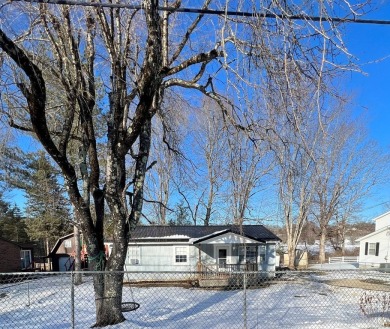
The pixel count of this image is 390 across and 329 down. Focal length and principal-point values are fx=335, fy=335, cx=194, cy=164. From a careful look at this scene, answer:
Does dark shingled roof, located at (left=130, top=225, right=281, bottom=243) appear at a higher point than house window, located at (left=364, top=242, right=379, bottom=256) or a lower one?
higher

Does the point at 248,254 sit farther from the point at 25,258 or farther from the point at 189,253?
the point at 25,258

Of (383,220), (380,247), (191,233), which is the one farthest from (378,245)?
(191,233)

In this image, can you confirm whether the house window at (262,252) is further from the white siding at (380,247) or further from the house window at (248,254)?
the white siding at (380,247)

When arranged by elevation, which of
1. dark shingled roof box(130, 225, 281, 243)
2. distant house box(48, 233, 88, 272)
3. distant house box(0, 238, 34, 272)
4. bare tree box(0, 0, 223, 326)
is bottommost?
distant house box(48, 233, 88, 272)

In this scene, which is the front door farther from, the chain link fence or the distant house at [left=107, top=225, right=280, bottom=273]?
the chain link fence

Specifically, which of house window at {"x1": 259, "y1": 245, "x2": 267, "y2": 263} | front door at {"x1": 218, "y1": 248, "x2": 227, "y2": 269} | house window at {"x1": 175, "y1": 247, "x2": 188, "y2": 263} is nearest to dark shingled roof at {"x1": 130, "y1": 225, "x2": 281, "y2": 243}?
house window at {"x1": 259, "y1": 245, "x2": 267, "y2": 263}

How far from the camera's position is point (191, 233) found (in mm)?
20938

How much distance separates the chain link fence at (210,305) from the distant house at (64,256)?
32.2 feet

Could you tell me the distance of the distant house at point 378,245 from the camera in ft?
80.3

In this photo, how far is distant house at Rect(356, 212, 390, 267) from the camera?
24.5m

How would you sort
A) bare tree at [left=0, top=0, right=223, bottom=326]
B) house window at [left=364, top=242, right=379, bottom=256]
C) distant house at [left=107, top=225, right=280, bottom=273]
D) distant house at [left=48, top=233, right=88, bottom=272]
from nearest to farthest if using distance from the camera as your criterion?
bare tree at [left=0, top=0, right=223, bottom=326] < distant house at [left=107, top=225, right=280, bottom=273] < house window at [left=364, top=242, right=379, bottom=256] < distant house at [left=48, top=233, right=88, bottom=272]

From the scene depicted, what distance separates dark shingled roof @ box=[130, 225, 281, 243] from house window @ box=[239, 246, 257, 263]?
768 mm

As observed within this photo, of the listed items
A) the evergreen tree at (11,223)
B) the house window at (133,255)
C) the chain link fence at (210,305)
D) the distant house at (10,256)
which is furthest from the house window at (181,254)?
the evergreen tree at (11,223)

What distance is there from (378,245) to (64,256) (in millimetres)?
24725
